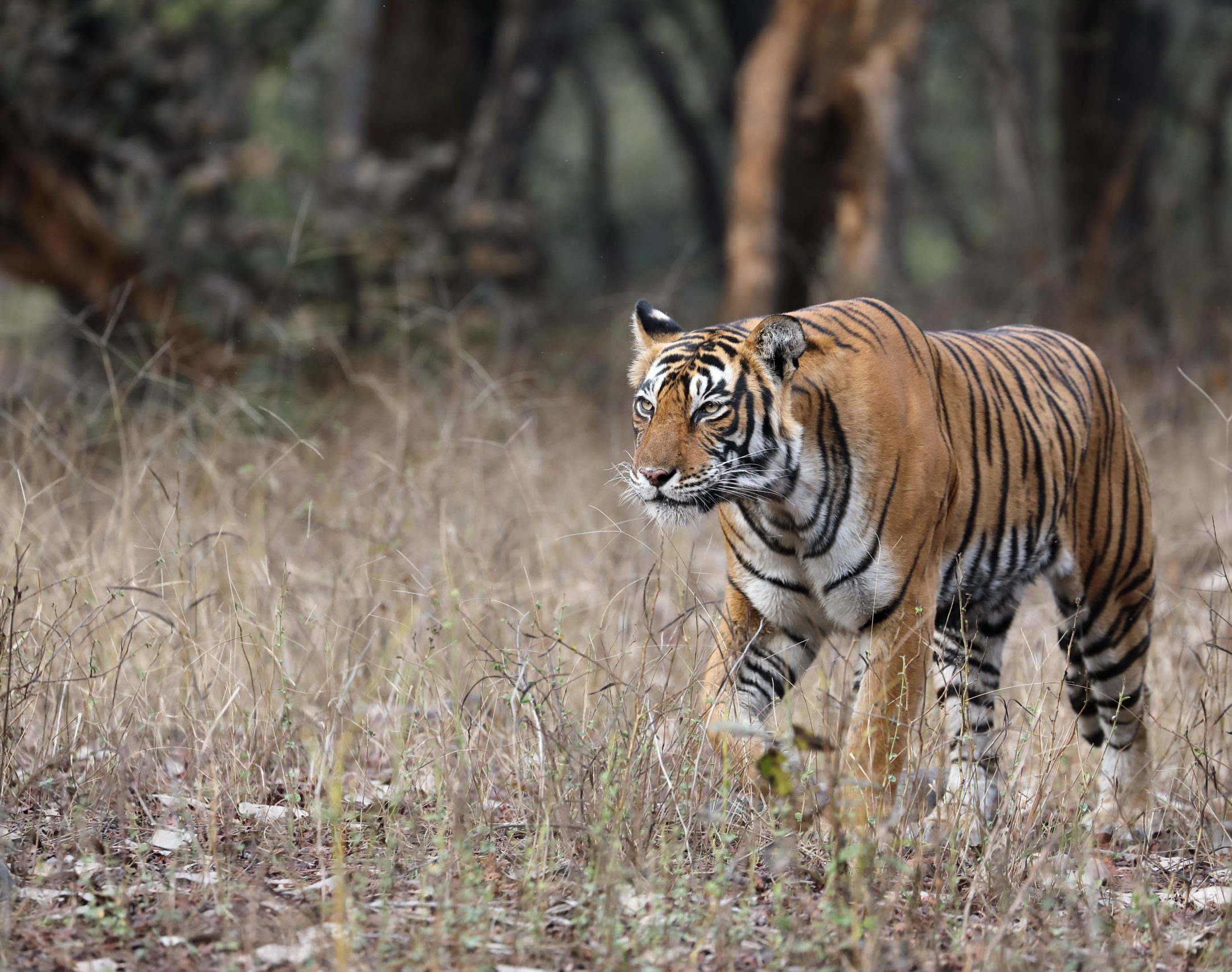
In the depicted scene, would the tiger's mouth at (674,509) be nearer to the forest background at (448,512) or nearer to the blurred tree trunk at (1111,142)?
the forest background at (448,512)

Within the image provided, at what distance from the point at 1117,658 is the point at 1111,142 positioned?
25.4 feet

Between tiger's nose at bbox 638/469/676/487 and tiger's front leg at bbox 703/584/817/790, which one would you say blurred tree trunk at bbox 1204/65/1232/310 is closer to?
tiger's front leg at bbox 703/584/817/790

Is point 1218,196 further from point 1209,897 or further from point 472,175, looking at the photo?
point 1209,897

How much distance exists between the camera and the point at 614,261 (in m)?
18.8

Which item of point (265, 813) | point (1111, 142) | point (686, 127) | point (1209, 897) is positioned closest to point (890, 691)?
point (1209, 897)

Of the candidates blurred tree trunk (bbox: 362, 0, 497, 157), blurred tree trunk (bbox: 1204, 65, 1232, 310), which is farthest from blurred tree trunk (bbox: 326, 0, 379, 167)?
blurred tree trunk (bbox: 1204, 65, 1232, 310)

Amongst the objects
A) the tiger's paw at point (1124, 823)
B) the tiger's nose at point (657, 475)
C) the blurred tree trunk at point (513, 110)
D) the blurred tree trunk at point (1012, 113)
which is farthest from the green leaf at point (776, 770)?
the blurred tree trunk at point (1012, 113)

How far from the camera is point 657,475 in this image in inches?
127

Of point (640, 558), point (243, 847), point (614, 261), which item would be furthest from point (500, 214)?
point (614, 261)

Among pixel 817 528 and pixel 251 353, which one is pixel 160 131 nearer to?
pixel 251 353

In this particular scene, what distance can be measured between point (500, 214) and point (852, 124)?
2653 millimetres

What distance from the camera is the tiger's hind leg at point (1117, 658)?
13.5ft

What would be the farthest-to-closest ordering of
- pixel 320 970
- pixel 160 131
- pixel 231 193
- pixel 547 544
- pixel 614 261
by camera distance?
pixel 614 261 → pixel 231 193 → pixel 160 131 → pixel 547 544 → pixel 320 970

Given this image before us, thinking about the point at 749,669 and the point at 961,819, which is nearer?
the point at 961,819
